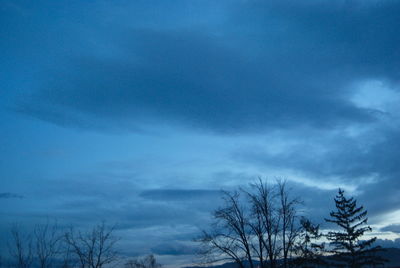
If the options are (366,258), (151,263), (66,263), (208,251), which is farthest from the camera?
(151,263)

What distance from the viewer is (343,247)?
65.4m

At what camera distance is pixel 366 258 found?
209ft

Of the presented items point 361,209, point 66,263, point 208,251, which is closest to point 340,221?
point 361,209

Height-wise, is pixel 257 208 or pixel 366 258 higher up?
pixel 257 208

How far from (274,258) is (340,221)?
37.9 meters

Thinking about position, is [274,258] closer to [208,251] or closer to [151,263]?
[208,251]

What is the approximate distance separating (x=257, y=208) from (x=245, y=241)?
336cm

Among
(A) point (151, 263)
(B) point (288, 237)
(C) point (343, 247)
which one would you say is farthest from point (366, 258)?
(A) point (151, 263)

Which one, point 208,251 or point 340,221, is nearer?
point 208,251

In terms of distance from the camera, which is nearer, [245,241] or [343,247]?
[245,241]

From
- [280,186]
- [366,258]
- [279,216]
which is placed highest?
[280,186]

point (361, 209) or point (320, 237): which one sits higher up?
point (361, 209)

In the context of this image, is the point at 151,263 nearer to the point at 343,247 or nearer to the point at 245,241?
the point at 343,247

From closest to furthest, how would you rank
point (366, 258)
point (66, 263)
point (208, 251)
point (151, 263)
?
point (208, 251), point (66, 263), point (366, 258), point (151, 263)
